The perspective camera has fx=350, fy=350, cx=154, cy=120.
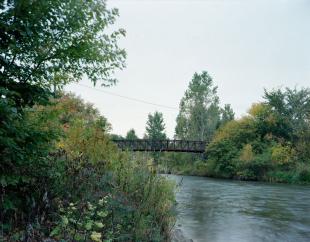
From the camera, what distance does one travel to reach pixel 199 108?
179 ft

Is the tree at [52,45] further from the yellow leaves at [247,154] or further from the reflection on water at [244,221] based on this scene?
the yellow leaves at [247,154]

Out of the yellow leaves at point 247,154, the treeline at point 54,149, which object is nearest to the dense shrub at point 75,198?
the treeline at point 54,149

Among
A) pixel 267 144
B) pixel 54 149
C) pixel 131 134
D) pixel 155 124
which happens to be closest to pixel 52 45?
pixel 54 149

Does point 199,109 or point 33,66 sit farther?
point 199,109

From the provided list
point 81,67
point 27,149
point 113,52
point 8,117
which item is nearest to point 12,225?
point 27,149

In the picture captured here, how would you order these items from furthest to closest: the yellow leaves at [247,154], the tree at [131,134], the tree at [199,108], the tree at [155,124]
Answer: the tree at [155,124]
the tree at [131,134]
the tree at [199,108]
the yellow leaves at [247,154]

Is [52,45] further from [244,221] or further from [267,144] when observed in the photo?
[267,144]

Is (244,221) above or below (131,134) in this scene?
below

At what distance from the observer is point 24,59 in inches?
177

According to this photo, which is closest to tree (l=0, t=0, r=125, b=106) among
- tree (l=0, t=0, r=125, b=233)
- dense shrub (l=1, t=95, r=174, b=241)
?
tree (l=0, t=0, r=125, b=233)

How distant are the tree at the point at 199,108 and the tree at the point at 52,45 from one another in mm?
49720

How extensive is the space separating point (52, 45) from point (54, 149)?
1.41 m

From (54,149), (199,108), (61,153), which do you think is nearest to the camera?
(54,149)

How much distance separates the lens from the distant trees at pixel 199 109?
2162 inches
